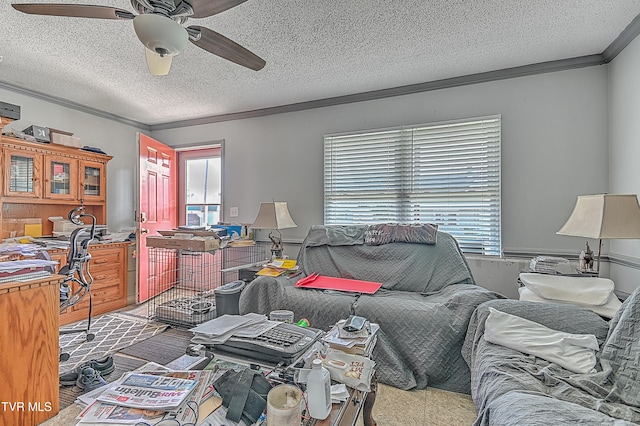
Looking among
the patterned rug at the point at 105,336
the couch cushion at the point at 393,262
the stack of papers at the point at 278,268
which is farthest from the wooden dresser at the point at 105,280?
the couch cushion at the point at 393,262

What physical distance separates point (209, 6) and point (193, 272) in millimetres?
3142

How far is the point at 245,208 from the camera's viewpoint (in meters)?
4.07

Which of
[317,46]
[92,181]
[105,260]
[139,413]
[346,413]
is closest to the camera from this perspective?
[139,413]

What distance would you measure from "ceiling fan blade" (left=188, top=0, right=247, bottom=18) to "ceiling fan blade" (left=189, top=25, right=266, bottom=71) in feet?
0.24

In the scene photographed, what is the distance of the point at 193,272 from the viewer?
12.6 ft

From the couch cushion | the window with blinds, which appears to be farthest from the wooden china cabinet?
the window with blinds

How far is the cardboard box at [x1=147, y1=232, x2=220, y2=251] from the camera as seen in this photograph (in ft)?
9.70

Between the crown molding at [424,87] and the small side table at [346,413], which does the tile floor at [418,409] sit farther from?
the crown molding at [424,87]

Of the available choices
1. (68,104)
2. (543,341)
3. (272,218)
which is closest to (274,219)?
(272,218)

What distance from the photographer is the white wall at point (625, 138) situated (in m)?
2.14

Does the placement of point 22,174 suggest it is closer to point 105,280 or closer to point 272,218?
point 105,280

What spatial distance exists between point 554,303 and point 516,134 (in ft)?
5.45

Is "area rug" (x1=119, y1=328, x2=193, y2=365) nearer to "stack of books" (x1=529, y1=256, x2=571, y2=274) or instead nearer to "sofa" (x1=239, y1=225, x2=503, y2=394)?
"sofa" (x1=239, y1=225, x2=503, y2=394)

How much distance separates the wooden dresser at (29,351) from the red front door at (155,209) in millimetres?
2041
